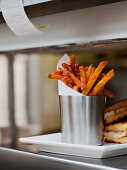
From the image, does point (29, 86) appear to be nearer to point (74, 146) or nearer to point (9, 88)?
point (9, 88)

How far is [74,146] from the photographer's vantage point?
1081mm

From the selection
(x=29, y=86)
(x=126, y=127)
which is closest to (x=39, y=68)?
(x=29, y=86)

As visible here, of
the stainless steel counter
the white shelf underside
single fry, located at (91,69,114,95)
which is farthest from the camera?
the white shelf underside

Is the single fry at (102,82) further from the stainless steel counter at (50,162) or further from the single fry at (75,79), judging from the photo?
the stainless steel counter at (50,162)

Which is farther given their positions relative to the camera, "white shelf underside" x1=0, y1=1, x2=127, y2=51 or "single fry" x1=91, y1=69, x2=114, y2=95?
"white shelf underside" x1=0, y1=1, x2=127, y2=51

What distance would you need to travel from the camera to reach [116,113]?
117 cm

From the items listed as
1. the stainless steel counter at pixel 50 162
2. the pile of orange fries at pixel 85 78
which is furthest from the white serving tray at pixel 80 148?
the pile of orange fries at pixel 85 78

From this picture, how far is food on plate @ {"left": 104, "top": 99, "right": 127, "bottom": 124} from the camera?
1.17 meters

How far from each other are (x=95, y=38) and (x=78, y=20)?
0.12 m

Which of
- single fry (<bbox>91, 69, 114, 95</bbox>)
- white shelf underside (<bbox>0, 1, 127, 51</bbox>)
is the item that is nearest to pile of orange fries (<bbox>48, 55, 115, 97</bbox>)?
single fry (<bbox>91, 69, 114, 95</bbox>)

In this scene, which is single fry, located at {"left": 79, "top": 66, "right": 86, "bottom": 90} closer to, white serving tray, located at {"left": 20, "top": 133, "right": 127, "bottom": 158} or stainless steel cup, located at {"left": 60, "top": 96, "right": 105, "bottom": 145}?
stainless steel cup, located at {"left": 60, "top": 96, "right": 105, "bottom": 145}

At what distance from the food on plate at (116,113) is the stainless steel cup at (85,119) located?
53mm

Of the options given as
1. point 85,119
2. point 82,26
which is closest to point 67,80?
point 85,119

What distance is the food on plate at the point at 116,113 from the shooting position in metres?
1.17
